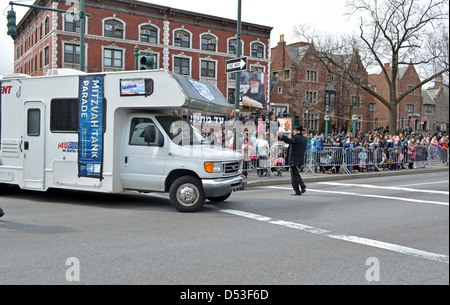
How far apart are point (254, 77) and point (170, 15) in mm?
12252

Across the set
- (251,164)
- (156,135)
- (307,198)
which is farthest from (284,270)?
(251,164)

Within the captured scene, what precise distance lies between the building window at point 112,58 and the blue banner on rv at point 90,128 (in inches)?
1384

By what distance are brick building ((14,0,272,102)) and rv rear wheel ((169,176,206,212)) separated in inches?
1382

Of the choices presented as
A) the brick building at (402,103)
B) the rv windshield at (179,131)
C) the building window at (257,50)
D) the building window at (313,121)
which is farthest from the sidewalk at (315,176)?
the brick building at (402,103)

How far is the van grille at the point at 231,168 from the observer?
9121mm

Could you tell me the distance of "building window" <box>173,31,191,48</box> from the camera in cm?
4659

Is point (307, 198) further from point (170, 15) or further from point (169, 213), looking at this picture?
point (170, 15)

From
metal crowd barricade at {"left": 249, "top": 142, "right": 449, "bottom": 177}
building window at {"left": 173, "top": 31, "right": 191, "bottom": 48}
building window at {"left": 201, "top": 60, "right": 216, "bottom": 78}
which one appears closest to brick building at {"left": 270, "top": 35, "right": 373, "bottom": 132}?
building window at {"left": 201, "top": 60, "right": 216, "bottom": 78}

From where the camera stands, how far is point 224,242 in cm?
623

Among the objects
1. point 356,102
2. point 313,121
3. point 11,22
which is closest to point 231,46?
point 313,121

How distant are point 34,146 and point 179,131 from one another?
3832 mm

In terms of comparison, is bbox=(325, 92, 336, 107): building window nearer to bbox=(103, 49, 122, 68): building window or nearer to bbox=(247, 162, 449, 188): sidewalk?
bbox=(103, 49, 122, 68): building window

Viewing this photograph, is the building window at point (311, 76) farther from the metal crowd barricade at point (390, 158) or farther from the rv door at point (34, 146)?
the rv door at point (34, 146)
